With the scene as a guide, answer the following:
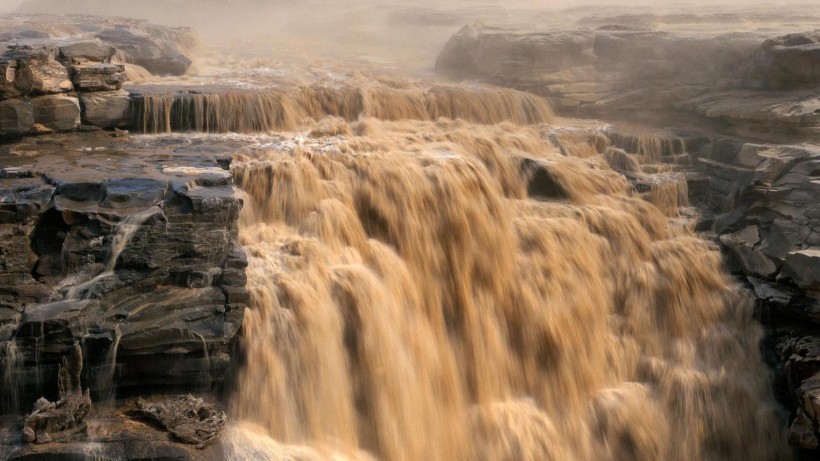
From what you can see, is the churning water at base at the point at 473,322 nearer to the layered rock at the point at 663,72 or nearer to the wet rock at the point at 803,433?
the wet rock at the point at 803,433

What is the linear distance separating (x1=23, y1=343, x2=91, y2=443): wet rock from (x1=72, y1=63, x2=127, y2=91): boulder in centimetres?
428

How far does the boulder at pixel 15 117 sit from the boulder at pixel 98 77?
681 mm

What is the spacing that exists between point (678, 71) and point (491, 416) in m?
7.28

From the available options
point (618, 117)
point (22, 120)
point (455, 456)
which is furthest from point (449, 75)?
point (455, 456)

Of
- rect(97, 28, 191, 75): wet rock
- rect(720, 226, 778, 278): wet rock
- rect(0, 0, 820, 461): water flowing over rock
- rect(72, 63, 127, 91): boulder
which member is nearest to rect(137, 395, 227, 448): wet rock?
rect(0, 0, 820, 461): water flowing over rock

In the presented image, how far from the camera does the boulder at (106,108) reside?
8984mm

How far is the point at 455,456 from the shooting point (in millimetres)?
6922

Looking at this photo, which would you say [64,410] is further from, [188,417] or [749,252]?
[749,252]

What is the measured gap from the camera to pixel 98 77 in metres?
9.08

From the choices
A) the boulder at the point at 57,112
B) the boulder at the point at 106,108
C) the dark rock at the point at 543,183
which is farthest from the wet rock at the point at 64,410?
the dark rock at the point at 543,183

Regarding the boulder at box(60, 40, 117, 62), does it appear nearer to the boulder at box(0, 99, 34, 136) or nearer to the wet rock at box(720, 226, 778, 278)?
the boulder at box(0, 99, 34, 136)

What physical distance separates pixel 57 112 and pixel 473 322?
518cm

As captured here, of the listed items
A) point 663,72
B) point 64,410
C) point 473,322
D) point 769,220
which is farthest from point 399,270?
point 663,72

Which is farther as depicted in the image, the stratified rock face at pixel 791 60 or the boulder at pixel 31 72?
the stratified rock face at pixel 791 60
